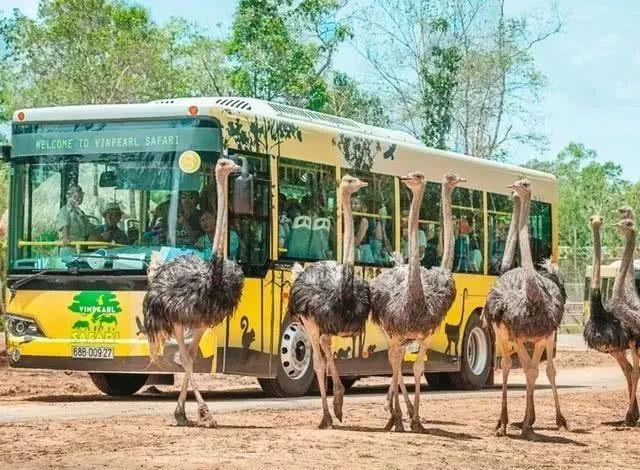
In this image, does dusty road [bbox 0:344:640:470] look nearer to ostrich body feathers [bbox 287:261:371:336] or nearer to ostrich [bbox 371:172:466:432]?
ostrich [bbox 371:172:466:432]

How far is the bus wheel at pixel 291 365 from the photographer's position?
18.7 meters

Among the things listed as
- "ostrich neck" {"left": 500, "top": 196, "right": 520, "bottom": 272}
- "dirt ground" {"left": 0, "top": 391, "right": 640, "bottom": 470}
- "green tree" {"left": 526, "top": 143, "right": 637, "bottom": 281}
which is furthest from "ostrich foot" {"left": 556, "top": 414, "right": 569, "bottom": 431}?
"green tree" {"left": 526, "top": 143, "right": 637, "bottom": 281}

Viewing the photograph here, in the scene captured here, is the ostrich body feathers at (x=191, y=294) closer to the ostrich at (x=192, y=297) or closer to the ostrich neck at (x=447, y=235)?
the ostrich at (x=192, y=297)

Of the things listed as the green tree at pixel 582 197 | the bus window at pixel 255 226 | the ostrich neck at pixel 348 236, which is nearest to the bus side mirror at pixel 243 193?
the bus window at pixel 255 226

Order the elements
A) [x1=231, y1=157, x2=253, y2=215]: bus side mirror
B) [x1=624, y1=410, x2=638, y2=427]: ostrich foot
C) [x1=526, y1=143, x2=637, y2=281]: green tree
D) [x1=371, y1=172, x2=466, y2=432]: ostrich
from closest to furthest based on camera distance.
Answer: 1. [x1=371, y1=172, x2=466, y2=432]: ostrich
2. [x1=231, y1=157, x2=253, y2=215]: bus side mirror
3. [x1=624, y1=410, x2=638, y2=427]: ostrich foot
4. [x1=526, y1=143, x2=637, y2=281]: green tree

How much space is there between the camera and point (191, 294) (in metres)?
14.9

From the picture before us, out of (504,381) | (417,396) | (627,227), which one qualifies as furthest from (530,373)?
(627,227)

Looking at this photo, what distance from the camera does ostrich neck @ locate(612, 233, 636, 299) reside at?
1731 centimetres

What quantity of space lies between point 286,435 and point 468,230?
371 inches

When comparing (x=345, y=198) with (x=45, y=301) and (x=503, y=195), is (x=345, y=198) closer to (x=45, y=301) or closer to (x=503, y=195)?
(x=45, y=301)

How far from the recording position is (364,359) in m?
20.2

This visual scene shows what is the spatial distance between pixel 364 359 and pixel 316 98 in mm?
18047

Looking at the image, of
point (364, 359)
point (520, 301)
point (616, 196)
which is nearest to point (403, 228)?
point (364, 359)

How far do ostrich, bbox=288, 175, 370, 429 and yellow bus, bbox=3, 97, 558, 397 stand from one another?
81.4 inches
